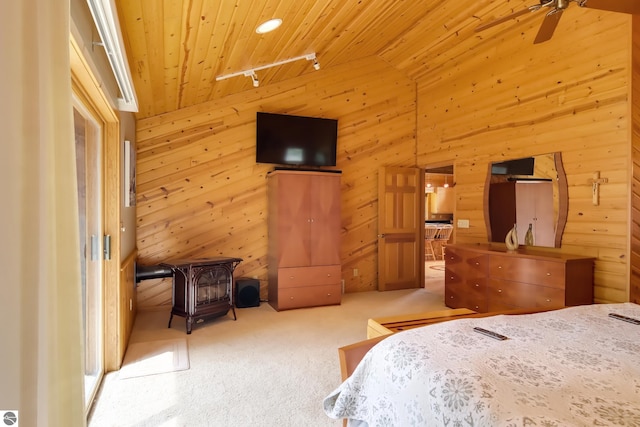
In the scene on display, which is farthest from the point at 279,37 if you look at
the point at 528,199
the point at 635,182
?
the point at 635,182

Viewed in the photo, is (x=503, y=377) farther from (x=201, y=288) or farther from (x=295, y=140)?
(x=295, y=140)

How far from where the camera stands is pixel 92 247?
2611mm

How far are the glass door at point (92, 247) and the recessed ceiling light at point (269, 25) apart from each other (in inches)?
60.9

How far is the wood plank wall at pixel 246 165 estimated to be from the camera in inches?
178

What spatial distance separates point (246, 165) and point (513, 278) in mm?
3595

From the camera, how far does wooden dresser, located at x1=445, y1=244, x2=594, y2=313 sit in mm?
3412

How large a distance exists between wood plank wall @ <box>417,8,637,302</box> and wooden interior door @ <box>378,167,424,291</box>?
0.75m

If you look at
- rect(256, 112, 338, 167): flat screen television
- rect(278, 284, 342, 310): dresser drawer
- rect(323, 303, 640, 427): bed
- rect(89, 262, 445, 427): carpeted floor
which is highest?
rect(256, 112, 338, 167): flat screen television

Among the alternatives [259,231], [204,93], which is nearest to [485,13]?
[204,93]

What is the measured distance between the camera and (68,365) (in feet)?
2.95

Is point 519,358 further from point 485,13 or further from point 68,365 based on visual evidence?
point 485,13

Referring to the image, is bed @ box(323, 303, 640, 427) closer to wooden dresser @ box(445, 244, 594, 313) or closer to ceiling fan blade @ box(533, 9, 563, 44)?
wooden dresser @ box(445, 244, 594, 313)

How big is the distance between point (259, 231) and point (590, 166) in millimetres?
3947

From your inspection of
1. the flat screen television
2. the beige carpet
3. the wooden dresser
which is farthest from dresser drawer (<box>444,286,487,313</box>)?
the beige carpet
